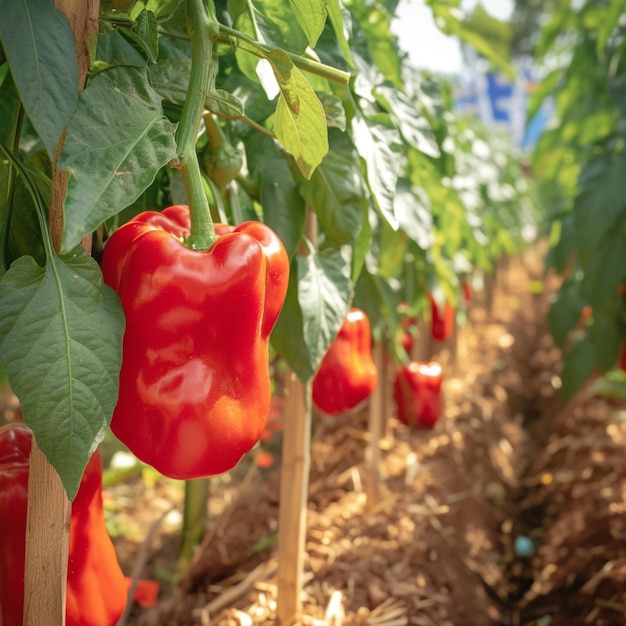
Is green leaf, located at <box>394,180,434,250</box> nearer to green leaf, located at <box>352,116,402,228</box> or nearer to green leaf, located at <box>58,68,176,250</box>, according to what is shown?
green leaf, located at <box>352,116,402,228</box>

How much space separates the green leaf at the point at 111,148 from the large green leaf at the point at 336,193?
37 centimetres

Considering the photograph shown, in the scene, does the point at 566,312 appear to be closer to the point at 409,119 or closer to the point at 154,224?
the point at 409,119

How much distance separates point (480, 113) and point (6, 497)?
10.7 m

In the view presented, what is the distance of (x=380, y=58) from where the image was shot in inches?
51.1

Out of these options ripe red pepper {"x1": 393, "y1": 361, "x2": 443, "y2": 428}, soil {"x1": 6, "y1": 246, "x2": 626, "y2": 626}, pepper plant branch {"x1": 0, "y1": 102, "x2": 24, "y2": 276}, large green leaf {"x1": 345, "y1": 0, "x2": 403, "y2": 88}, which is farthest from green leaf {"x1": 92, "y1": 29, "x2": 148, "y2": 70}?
ripe red pepper {"x1": 393, "y1": 361, "x2": 443, "y2": 428}

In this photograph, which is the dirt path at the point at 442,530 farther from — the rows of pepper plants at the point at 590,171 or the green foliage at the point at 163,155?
the green foliage at the point at 163,155

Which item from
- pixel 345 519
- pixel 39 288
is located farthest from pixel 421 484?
pixel 39 288

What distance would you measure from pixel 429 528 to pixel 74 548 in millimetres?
1731

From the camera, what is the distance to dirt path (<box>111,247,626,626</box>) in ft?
6.14

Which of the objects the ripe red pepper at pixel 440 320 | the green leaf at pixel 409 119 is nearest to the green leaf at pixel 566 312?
the ripe red pepper at pixel 440 320

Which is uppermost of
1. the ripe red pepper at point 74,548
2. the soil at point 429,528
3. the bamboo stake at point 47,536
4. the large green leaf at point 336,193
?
the large green leaf at point 336,193

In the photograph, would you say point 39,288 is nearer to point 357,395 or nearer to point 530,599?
point 357,395

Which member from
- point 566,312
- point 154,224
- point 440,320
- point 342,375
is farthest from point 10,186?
point 566,312

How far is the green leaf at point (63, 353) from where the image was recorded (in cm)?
61
